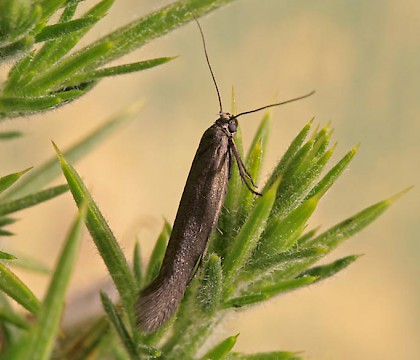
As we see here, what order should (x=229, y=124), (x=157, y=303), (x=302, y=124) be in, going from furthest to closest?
(x=302, y=124), (x=229, y=124), (x=157, y=303)

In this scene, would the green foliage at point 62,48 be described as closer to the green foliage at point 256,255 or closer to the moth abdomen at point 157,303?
the green foliage at point 256,255

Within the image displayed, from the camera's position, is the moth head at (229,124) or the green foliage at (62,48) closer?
the green foliage at (62,48)

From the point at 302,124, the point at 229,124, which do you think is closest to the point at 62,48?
the point at 229,124

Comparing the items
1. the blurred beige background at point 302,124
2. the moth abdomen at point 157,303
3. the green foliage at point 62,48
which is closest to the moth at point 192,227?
the moth abdomen at point 157,303

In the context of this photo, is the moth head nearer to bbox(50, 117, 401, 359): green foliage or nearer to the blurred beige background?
bbox(50, 117, 401, 359): green foliage

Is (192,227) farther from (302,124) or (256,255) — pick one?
(302,124)

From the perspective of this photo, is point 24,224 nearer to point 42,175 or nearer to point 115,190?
point 115,190

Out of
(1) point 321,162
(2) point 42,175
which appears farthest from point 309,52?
(1) point 321,162
